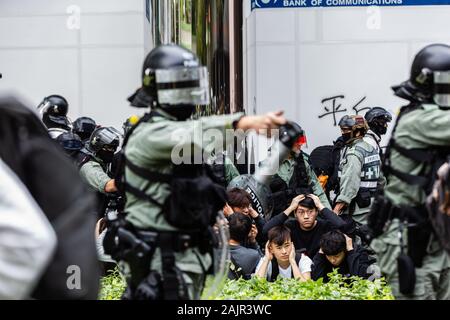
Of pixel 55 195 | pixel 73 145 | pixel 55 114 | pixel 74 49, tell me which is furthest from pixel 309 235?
pixel 55 195

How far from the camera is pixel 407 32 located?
10.5m

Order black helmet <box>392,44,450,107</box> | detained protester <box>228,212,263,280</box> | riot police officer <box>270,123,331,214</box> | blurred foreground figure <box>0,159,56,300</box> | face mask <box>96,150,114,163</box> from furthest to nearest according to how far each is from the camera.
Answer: riot police officer <box>270,123,331,214</box> → face mask <box>96,150,114,163</box> → detained protester <box>228,212,263,280</box> → black helmet <box>392,44,450,107</box> → blurred foreground figure <box>0,159,56,300</box>

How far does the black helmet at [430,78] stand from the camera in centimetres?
426

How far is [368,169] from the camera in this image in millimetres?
8297

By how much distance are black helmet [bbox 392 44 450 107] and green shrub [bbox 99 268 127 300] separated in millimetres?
2281

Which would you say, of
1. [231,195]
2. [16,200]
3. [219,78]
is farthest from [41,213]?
[219,78]

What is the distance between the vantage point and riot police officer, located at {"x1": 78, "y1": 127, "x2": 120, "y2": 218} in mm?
7316

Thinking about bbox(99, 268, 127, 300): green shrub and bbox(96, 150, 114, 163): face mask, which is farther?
bbox(96, 150, 114, 163): face mask

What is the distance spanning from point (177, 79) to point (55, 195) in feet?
8.22

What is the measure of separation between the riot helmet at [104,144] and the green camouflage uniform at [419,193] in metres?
3.65

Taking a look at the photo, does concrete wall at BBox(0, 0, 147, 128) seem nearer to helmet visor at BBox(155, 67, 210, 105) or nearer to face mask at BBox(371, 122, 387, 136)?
face mask at BBox(371, 122, 387, 136)

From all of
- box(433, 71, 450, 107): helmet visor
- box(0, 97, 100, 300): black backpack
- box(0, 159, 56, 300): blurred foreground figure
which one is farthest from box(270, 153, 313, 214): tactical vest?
box(0, 159, 56, 300): blurred foreground figure

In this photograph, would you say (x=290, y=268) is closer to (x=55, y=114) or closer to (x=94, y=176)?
(x=94, y=176)

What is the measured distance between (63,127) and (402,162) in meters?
4.73
